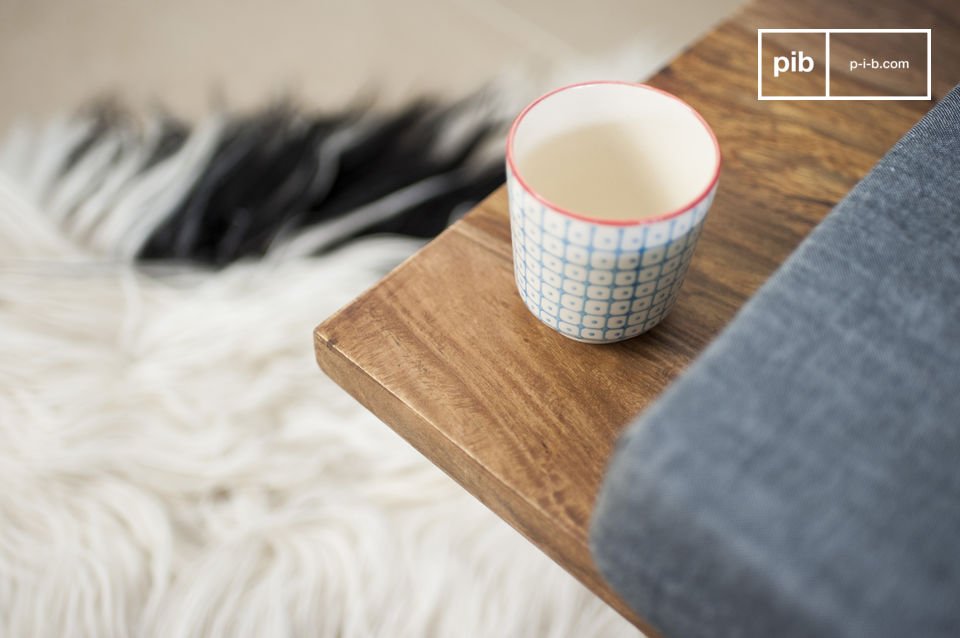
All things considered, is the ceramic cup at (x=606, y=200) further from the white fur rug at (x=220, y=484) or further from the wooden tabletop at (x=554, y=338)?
the white fur rug at (x=220, y=484)

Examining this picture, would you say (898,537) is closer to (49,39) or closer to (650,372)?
(650,372)

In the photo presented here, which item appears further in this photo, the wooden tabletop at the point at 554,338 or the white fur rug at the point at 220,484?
the white fur rug at the point at 220,484

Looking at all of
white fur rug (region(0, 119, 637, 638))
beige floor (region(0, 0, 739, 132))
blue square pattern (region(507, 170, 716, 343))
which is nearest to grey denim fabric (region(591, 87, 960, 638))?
blue square pattern (region(507, 170, 716, 343))

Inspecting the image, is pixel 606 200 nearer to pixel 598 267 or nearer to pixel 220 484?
pixel 598 267

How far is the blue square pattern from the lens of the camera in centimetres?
33

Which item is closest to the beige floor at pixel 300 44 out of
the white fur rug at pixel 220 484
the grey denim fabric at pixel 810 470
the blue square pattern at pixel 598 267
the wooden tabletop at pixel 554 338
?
the white fur rug at pixel 220 484

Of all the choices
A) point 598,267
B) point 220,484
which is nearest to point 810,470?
point 598,267

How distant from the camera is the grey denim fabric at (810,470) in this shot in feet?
0.77

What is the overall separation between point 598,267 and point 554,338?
0.08 metres

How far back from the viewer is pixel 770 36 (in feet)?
1.95

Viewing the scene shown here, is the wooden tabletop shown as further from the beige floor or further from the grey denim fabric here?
the beige floor

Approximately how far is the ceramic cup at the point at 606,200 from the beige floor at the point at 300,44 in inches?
22.3

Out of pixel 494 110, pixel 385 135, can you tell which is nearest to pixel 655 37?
pixel 494 110

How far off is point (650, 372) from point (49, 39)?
0.96m
